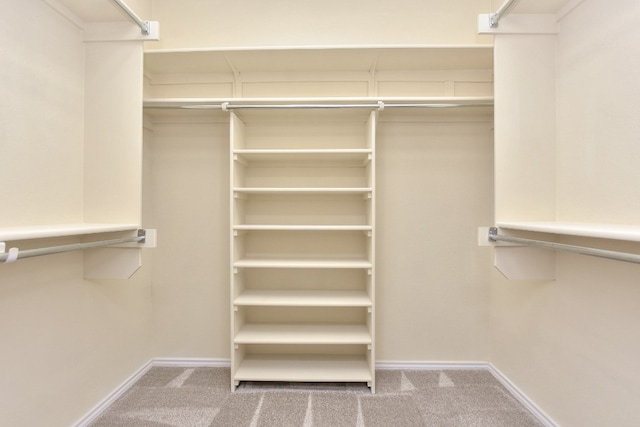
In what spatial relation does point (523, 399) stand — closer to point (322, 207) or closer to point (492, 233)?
point (492, 233)

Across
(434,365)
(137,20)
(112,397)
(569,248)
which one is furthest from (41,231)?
(434,365)

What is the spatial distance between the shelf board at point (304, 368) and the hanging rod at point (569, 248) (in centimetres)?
131

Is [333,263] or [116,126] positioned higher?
[116,126]

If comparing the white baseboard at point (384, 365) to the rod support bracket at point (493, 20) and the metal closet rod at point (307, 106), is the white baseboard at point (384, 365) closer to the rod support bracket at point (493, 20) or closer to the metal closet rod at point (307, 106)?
the metal closet rod at point (307, 106)

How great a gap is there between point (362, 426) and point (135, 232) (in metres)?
1.85

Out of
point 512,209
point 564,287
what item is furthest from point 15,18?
point 564,287

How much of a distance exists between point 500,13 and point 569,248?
1.37 m

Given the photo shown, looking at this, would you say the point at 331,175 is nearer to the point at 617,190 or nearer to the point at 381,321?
the point at 381,321

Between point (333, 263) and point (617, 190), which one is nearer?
point (617, 190)

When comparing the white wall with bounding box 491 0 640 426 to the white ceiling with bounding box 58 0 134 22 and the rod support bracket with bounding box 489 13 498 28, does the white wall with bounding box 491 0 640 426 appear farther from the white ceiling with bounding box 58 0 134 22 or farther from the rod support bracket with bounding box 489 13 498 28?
the white ceiling with bounding box 58 0 134 22

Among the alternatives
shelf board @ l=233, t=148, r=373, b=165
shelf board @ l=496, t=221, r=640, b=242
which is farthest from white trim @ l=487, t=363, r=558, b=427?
shelf board @ l=233, t=148, r=373, b=165

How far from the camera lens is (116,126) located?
195 centimetres

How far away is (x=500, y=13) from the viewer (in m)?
1.82

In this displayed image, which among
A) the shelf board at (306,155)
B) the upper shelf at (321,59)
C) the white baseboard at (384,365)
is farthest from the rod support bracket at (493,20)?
the white baseboard at (384,365)
